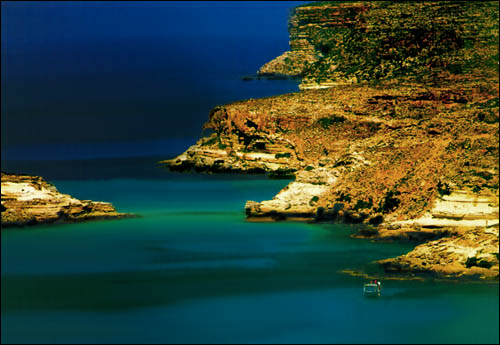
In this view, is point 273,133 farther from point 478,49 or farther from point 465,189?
point 465,189

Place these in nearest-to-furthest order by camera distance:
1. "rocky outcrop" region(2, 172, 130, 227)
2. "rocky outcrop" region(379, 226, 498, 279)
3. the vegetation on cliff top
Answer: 1. "rocky outcrop" region(379, 226, 498, 279)
2. "rocky outcrop" region(2, 172, 130, 227)
3. the vegetation on cliff top

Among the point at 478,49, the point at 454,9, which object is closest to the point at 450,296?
the point at 478,49

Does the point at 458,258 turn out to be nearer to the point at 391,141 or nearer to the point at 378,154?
the point at 378,154

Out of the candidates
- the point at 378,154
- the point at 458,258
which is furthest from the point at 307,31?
the point at 458,258

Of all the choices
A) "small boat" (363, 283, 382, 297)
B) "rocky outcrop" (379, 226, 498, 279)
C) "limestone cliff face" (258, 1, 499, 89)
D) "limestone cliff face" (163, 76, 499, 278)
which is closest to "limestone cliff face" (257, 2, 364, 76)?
"limestone cliff face" (258, 1, 499, 89)

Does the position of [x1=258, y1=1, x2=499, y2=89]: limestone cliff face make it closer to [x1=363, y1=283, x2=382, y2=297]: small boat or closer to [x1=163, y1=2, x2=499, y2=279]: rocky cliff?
[x1=163, y1=2, x2=499, y2=279]: rocky cliff

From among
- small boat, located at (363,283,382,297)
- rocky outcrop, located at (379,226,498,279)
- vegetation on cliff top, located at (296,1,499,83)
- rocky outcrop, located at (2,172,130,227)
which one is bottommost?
small boat, located at (363,283,382,297)
